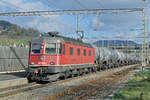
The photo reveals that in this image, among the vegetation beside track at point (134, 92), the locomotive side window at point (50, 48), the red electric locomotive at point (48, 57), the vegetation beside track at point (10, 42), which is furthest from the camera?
the vegetation beside track at point (10, 42)

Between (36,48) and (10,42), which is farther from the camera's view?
(10,42)

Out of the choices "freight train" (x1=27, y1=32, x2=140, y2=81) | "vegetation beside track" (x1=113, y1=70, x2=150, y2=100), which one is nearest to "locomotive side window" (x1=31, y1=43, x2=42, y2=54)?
"freight train" (x1=27, y1=32, x2=140, y2=81)

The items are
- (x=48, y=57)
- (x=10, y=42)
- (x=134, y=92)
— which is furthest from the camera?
(x=10, y=42)

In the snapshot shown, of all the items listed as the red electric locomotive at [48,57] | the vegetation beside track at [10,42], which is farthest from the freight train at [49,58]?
the vegetation beside track at [10,42]

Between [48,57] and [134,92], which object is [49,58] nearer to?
[48,57]

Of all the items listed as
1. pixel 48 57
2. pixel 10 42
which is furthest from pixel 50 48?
pixel 10 42

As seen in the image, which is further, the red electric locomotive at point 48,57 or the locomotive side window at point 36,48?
the locomotive side window at point 36,48

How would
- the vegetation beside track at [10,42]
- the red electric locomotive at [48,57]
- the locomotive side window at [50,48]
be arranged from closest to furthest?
the red electric locomotive at [48,57]
the locomotive side window at [50,48]
the vegetation beside track at [10,42]

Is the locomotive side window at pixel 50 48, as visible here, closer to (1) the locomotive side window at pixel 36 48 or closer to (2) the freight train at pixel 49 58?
(2) the freight train at pixel 49 58

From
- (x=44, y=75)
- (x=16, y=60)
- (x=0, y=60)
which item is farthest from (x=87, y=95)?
(x=16, y=60)

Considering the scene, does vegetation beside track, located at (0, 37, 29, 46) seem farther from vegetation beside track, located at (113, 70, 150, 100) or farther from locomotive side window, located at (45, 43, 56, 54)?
vegetation beside track, located at (113, 70, 150, 100)

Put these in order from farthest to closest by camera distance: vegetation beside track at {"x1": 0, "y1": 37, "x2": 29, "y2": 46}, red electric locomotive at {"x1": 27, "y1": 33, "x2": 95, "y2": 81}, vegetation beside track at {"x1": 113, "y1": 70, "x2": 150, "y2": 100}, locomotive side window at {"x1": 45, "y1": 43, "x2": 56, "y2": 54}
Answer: vegetation beside track at {"x1": 0, "y1": 37, "x2": 29, "y2": 46}
locomotive side window at {"x1": 45, "y1": 43, "x2": 56, "y2": 54}
red electric locomotive at {"x1": 27, "y1": 33, "x2": 95, "y2": 81}
vegetation beside track at {"x1": 113, "y1": 70, "x2": 150, "y2": 100}

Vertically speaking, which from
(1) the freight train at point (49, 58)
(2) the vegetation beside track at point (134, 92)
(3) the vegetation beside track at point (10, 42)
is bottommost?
(2) the vegetation beside track at point (134, 92)

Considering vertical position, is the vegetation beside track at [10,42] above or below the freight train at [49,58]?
above
